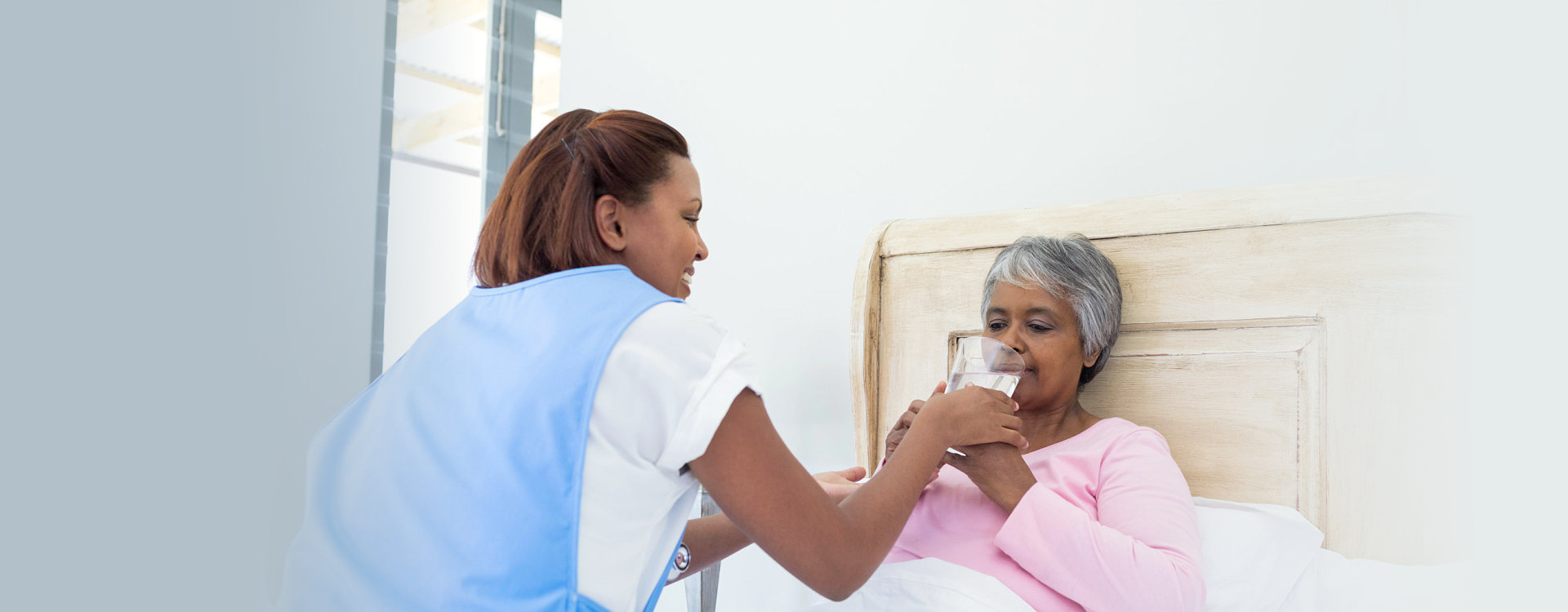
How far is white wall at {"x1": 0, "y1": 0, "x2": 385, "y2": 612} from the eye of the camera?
2.28 ft

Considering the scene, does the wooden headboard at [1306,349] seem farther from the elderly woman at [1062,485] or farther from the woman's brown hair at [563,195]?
the woman's brown hair at [563,195]

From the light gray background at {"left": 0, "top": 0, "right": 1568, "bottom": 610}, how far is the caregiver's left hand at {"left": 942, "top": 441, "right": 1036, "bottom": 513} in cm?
56

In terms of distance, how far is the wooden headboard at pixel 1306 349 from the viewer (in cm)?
124

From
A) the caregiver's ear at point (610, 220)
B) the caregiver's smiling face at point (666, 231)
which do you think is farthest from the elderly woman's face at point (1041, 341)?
the caregiver's ear at point (610, 220)

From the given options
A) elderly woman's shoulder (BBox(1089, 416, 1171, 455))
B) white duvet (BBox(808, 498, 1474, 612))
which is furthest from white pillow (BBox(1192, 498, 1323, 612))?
elderly woman's shoulder (BBox(1089, 416, 1171, 455))

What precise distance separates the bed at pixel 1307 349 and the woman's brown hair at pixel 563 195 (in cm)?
79

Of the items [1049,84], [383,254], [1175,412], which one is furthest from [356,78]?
[1175,412]

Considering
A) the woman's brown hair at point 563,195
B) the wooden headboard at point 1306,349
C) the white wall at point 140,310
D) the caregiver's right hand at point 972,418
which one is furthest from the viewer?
the wooden headboard at point 1306,349

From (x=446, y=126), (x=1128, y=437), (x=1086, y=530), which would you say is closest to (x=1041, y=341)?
(x=1128, y=437)

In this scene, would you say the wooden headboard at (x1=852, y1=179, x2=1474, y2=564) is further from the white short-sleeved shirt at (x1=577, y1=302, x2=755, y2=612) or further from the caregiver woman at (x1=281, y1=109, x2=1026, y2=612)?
the white short-sleeved shirt at (x1=577, y1=302, x2=755, y2=612)

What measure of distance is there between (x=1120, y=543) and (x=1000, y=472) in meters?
0.16

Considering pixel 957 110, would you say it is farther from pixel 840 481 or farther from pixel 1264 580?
pixel 1264 580

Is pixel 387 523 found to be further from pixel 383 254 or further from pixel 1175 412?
pixel 383 254

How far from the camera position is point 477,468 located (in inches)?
34.7
